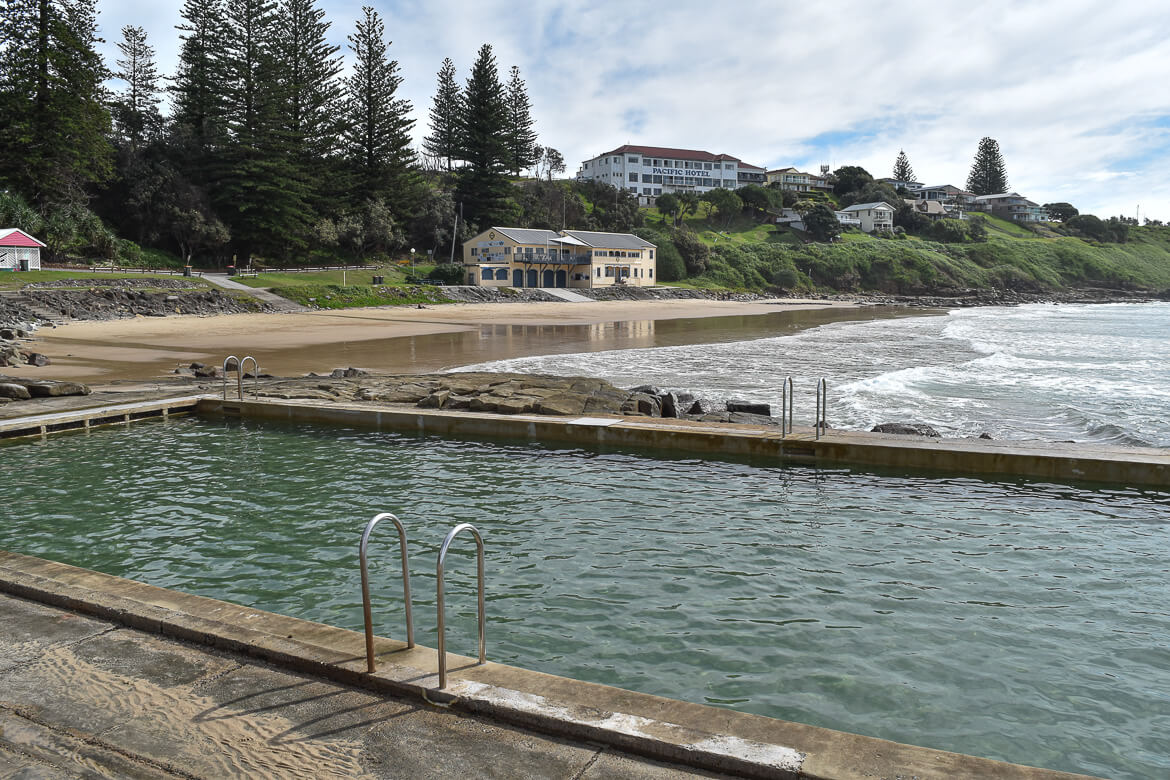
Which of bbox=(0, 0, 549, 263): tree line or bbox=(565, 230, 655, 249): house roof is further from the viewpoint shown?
bbox=(565, 230, 655, 249): house roof

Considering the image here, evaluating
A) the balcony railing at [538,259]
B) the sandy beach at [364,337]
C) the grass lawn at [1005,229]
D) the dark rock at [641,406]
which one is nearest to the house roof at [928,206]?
the grass lawn at [1005,229]

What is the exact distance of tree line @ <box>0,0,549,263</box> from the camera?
163 feet

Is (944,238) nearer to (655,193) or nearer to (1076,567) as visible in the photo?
(655,193)

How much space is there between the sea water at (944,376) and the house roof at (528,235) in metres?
35.7

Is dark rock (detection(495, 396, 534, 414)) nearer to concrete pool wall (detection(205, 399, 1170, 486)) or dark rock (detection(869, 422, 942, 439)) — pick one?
concrete pool wall (detection(205, 399, 1170, 486))

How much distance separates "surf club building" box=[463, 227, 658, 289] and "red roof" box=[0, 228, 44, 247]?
3098 centimetres

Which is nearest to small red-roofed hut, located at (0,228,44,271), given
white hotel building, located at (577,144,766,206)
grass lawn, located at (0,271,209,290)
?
grass lawn, located at (0,271,209,290)

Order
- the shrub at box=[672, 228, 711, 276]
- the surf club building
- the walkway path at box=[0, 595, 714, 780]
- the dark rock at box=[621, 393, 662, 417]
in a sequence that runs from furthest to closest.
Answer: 1. the shrub at box=[672, 228, 711, 276]
2. the surf club building
3. the dark rock at box=[621, 393, 662, 417]
4. the walkway path at box=[0, 595, 714, 780]

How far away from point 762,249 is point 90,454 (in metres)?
93.6

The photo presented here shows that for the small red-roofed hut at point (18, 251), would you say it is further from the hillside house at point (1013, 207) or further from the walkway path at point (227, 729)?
the hillside house at point (1013, 207)

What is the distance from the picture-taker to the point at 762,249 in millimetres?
98562

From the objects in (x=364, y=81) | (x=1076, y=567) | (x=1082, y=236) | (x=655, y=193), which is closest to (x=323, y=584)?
(x=1076, y=567)

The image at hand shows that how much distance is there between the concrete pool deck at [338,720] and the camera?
351 cm

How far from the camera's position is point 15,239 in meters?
41.7
